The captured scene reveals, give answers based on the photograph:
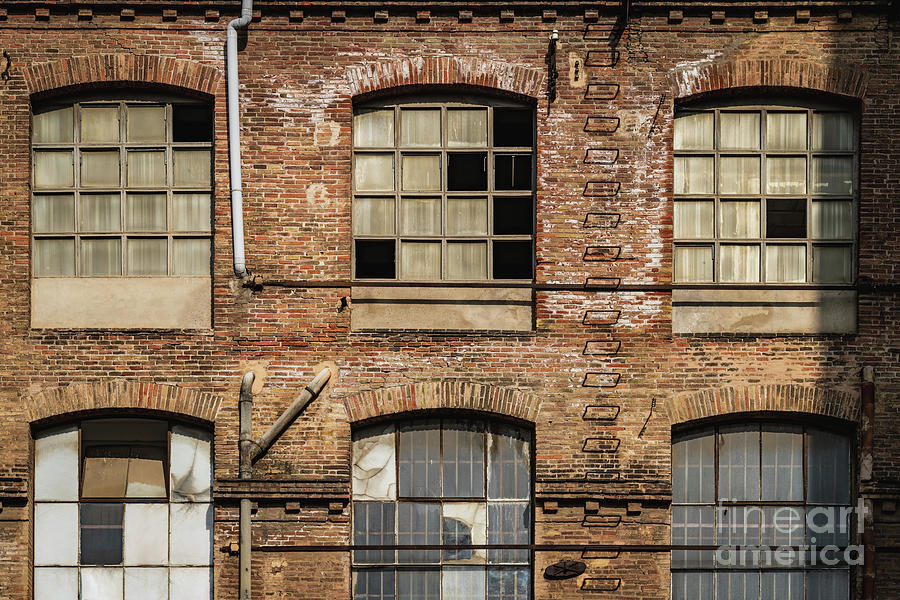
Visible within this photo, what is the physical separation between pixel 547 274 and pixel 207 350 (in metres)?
3.96

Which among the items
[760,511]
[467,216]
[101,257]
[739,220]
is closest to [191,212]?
[101,257]

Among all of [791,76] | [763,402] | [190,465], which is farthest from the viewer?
[190,465]

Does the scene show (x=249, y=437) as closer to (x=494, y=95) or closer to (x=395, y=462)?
(x=395, y=462)

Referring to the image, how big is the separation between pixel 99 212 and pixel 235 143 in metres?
1.87

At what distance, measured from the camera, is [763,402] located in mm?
11922

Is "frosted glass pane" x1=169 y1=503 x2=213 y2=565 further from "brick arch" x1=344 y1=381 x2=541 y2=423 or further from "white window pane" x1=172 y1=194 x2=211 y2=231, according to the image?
"white window pane" x1=172 y1=194 x2=211 y2=231

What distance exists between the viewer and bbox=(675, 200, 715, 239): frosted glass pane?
12.3 meters

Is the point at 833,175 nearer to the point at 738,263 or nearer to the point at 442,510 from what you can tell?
the point at 738,263

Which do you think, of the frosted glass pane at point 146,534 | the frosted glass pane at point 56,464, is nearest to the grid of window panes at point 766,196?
the frosted glass pane at point 146,534

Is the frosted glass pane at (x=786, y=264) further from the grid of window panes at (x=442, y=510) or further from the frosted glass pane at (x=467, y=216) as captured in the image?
the grid of window panes at (x=442, y=510)

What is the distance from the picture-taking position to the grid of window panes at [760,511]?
12.2 meters

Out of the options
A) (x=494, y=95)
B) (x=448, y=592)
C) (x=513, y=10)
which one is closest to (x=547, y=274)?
(x=494, y=95)

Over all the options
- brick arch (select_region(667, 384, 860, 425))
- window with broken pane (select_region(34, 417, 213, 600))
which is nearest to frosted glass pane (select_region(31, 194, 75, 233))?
window with broken pane (select_region(34, 417, 213, 600))

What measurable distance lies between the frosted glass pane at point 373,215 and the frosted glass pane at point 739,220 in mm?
3857
